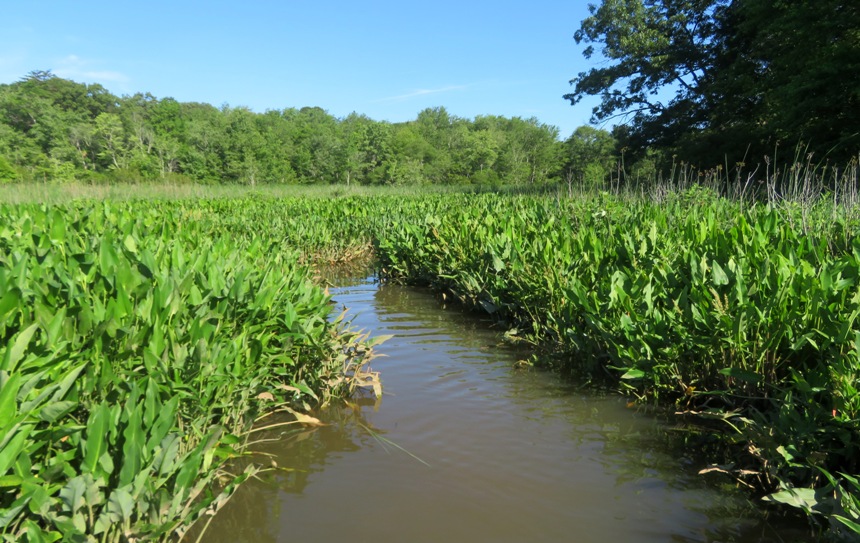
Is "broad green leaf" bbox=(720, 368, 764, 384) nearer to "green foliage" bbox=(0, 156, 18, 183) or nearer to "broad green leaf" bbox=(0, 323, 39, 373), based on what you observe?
"broad green leaf" bbox=(0, 323, 39, 373)

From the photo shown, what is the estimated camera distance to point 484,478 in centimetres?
300

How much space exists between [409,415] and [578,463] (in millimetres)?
1165

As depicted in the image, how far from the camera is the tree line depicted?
66550 mm

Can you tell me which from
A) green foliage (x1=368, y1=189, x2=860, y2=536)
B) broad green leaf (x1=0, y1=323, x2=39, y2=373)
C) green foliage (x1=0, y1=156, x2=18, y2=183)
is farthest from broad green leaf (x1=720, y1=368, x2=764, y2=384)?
green foliage (x1=0, y1=156, x2=18, y2=183)

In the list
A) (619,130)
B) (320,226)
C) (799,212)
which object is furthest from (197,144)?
(799,212)

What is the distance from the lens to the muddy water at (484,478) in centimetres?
255

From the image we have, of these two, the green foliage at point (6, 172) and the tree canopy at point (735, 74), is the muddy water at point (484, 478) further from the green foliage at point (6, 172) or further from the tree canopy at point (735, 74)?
the green foliage at point (6, 172)

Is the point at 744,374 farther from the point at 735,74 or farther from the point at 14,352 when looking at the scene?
the point at 735,74

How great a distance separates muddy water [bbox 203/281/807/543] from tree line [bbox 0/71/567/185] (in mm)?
47795

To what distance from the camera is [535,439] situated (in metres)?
3.49

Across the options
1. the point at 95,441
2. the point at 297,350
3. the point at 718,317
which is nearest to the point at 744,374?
the point at 718,317

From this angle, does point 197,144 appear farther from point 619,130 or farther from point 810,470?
point 810,470

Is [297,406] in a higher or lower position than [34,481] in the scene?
lower

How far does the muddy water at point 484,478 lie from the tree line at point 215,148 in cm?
4780
